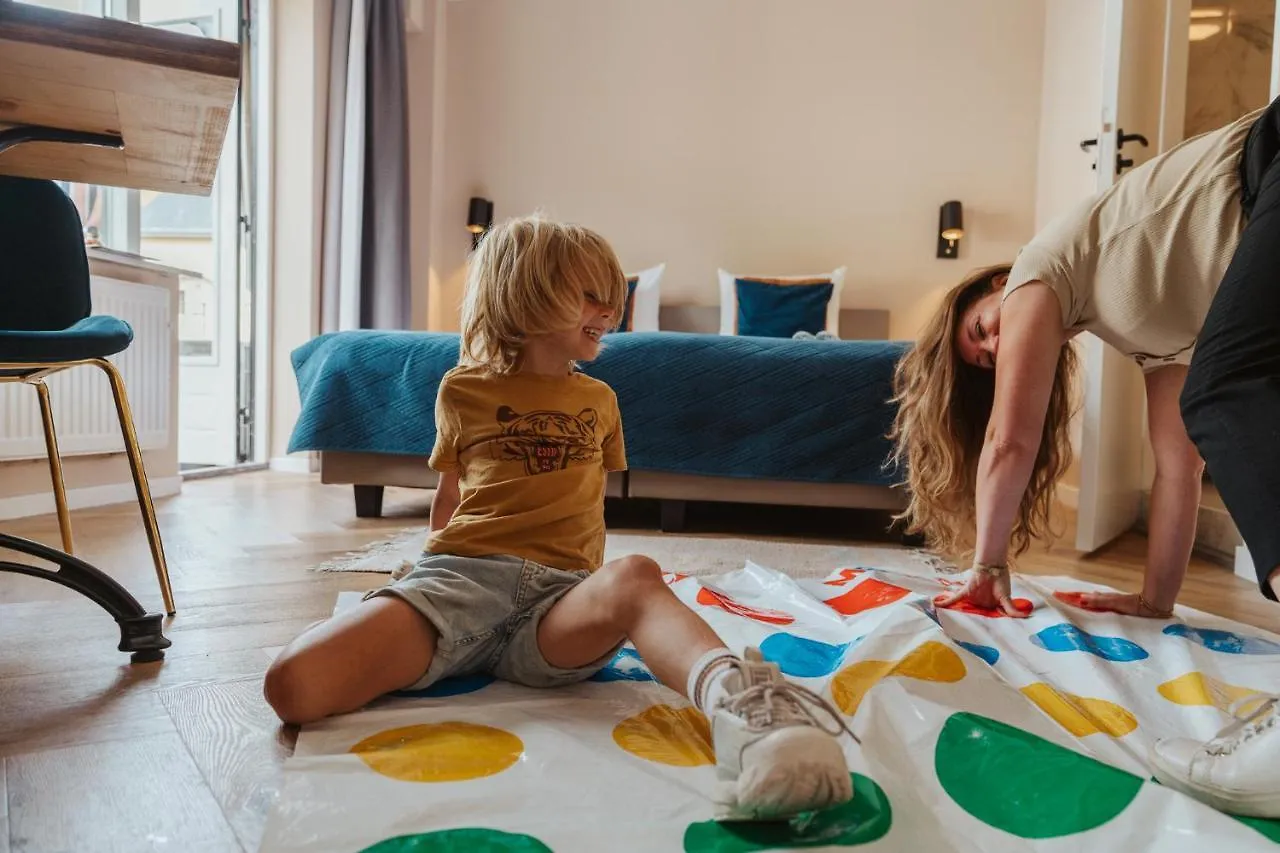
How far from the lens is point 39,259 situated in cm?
165

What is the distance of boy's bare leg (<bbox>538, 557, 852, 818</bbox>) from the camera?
0.70 metres

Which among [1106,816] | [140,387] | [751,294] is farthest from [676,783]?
[751,294]

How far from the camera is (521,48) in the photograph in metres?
4.82

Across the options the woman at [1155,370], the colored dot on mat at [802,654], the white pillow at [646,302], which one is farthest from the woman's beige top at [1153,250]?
the white pillow at [646,302]

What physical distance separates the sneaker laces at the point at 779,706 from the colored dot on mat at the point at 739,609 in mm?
652

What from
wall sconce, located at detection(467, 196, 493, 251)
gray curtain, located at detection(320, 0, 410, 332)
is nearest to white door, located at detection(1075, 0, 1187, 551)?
gray curtain, located at detection(320, 0, 410, 332)

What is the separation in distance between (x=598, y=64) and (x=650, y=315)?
1.49m

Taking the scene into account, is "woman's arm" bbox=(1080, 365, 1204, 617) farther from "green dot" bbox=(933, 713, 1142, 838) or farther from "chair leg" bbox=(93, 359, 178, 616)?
"chair leg" bbox=(93, 359, 178, 616)

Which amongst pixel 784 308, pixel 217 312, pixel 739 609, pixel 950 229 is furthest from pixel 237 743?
pixel 950 229

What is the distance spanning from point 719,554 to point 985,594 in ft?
2.84

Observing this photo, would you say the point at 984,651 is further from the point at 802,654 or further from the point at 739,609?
the point at 739,609

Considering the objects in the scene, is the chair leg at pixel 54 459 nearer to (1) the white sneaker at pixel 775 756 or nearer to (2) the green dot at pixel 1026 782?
(1) the white sneaker at pixel 775 756

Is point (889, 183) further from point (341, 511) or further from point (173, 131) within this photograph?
point (173, 131)

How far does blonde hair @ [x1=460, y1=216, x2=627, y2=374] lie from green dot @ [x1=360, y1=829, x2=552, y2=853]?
1.99 ft
